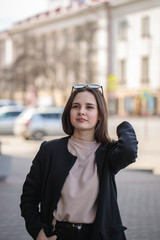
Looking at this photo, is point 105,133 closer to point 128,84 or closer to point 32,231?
point 32,231

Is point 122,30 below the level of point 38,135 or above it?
above

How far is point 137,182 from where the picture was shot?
9070 millimetres

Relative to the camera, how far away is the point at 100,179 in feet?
8.31

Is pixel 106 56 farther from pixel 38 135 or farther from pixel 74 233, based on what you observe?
pixel 74 233

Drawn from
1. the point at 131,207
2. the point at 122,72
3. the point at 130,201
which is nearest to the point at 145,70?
the point at 122,72

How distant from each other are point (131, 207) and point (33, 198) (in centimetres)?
425

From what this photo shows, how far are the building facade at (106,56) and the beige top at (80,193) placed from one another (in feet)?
131

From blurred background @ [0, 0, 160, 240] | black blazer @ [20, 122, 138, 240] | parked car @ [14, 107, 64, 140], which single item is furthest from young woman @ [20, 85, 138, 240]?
blurred background @ [0, 0, 160, 240]

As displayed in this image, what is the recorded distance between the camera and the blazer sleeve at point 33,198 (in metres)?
2.59

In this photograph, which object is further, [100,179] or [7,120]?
[7,120]

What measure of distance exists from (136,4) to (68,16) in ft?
31.0

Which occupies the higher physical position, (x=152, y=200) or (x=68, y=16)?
(x=68, y=16)

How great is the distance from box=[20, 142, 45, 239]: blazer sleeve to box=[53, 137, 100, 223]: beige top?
147 millimetres

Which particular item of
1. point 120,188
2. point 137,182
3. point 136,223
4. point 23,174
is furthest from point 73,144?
point 23,174
